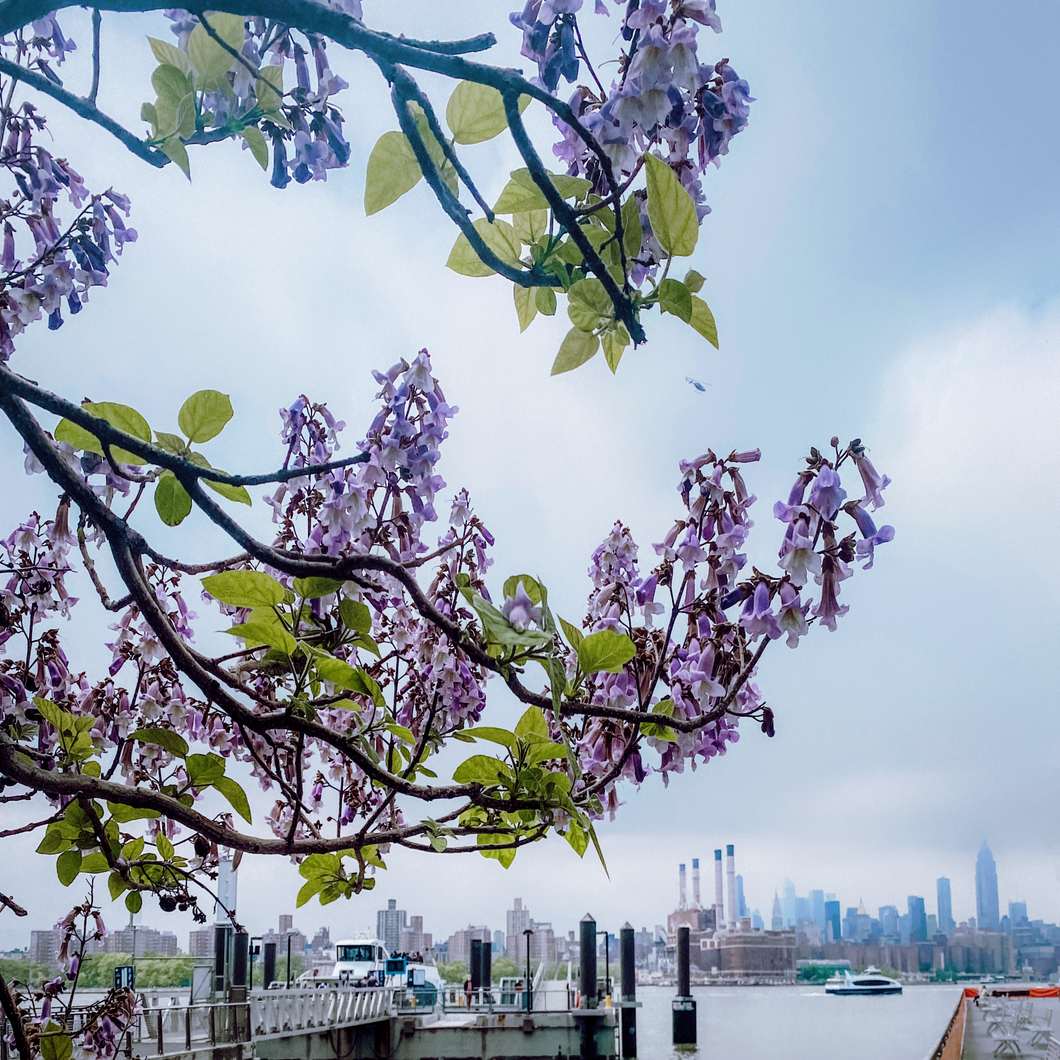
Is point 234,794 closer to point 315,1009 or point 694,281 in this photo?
point 694,281

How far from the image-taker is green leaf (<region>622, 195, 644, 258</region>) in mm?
605

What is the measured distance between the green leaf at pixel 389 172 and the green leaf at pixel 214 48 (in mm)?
171

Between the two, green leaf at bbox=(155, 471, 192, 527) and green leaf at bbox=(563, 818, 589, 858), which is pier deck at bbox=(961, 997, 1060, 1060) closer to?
green leaf at bbox=(563, 818, 589, 858)

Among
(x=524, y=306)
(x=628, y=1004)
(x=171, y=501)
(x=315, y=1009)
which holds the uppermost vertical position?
(x=524, y=306)

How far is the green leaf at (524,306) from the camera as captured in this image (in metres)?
0.69

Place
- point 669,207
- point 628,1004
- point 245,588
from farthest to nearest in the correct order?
point 628,1004, point 245,588, point 669,207

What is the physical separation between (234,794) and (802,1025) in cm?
5476

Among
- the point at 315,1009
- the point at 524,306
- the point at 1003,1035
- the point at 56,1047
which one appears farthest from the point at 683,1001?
the point at 524,306

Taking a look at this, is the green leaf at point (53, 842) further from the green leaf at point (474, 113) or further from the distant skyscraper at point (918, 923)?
the distant skyscraper at point (918, 923)

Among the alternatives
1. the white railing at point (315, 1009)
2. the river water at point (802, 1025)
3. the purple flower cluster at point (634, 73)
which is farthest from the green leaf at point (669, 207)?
the river water at point (802, 1025)

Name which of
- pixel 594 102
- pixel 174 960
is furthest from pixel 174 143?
pixel 174 960

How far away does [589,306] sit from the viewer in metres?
0.62

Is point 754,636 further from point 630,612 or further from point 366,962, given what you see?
point 366,962

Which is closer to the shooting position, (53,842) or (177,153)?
(177,153)
